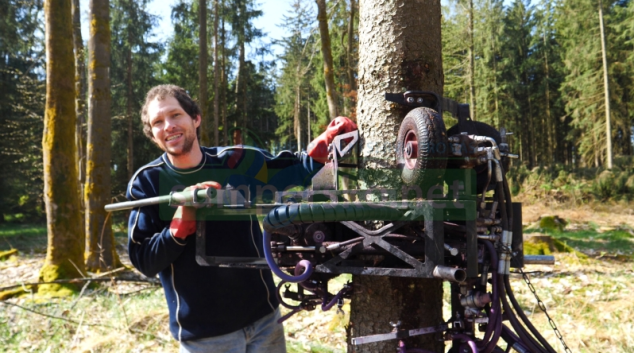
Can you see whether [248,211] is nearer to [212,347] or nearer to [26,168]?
[212,347]

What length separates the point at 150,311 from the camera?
6004mm

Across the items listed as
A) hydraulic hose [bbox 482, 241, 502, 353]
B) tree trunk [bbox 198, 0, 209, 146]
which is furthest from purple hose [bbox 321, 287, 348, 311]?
tree trunk [bbox 198, 0, 209, 146]

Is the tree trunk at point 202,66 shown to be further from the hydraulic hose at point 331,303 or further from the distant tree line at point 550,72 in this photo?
the hydraulic hose at point 331,303

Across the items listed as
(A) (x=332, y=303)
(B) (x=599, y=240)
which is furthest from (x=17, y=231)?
(A) (x=332, y=303)

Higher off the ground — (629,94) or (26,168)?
(629,94)

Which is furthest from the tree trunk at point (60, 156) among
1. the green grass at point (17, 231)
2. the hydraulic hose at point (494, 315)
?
the green grass at point (17, 231)

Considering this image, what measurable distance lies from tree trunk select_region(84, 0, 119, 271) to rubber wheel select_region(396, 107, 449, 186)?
8.47 m

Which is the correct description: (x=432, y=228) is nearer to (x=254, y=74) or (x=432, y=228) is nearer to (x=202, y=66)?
(x=202, y=66)

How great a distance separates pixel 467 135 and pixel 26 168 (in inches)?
1064

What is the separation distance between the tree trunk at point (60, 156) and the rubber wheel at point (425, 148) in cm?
798

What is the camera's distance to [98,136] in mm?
9156

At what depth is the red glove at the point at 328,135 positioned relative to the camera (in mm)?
2152

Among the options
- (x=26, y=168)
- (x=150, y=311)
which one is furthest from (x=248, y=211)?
(x=26, y=168)

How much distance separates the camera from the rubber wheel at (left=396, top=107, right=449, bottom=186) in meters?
1.56
